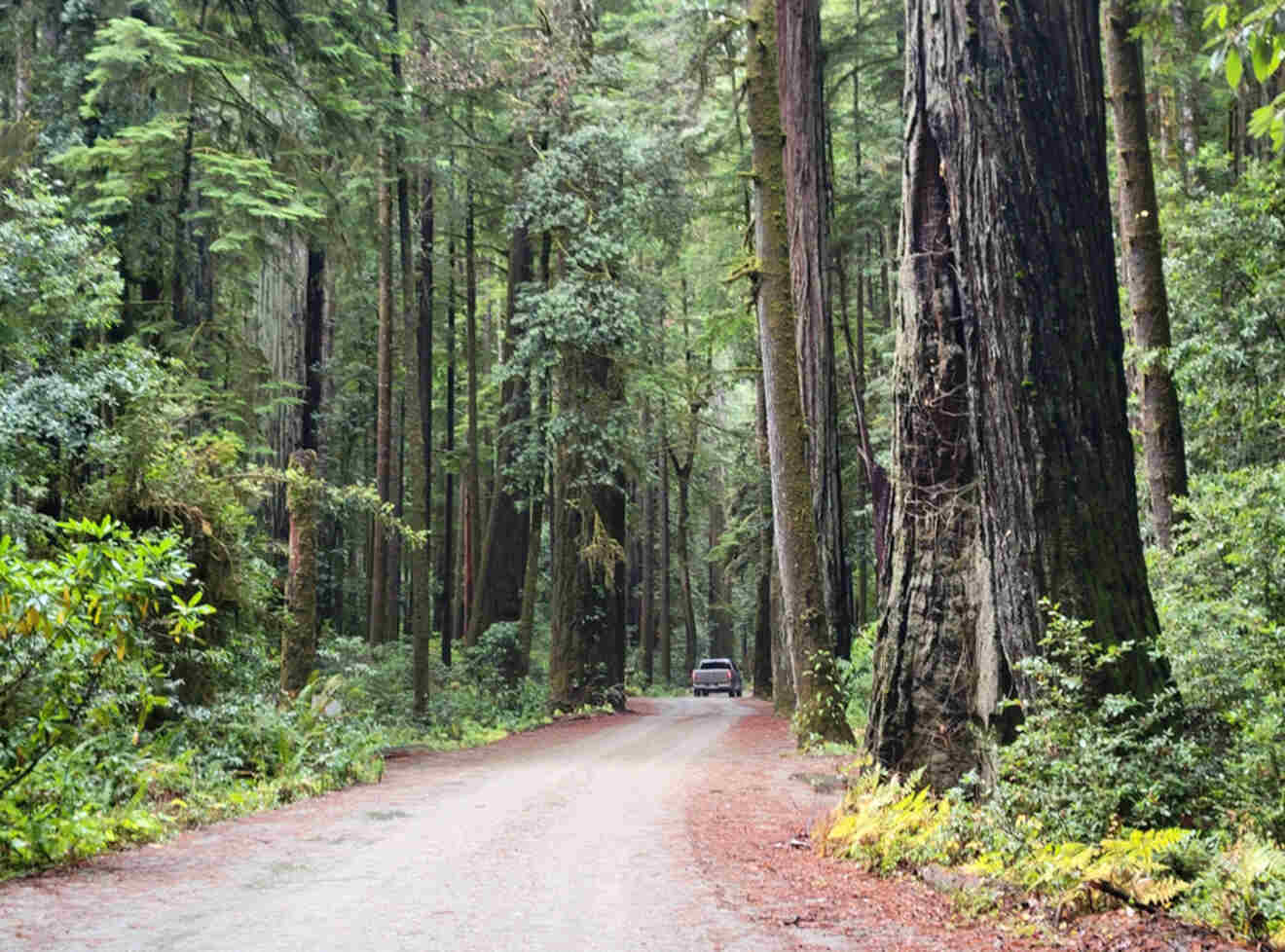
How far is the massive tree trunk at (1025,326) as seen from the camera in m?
6.99

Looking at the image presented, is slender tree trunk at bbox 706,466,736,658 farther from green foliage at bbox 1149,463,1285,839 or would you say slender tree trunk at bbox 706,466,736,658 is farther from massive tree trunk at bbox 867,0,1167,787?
massive tree trunk at bbox 867,0,1167,787

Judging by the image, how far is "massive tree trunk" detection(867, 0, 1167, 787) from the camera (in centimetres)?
699

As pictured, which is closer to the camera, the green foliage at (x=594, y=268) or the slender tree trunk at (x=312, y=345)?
the slender tree trunk at (x=312, y=345)

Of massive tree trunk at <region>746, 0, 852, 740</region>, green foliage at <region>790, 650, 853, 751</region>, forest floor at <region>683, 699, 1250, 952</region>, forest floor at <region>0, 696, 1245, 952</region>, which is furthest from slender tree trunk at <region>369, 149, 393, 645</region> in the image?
forest floor at <region>683, 699, 1250, 952</region>

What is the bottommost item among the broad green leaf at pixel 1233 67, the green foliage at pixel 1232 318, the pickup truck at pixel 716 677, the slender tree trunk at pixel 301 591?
the pickup truck at pixel 716 677

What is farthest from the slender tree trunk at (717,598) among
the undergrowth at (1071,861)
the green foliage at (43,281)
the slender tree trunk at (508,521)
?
the undergrowth at (1071,861)

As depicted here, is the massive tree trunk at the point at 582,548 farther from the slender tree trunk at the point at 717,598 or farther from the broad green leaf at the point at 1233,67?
the slender tree trunk at the point at 717,598

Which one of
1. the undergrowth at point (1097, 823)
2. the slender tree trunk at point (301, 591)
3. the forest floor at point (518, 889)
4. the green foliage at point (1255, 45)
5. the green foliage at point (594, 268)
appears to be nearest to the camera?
the green foliage at point (1255, 45)

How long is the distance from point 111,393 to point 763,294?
8.42m

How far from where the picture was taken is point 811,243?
1773 centimetres

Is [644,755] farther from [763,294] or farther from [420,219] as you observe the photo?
[420,219]

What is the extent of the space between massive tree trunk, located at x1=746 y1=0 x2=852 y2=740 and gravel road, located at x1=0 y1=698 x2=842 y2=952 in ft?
12.6

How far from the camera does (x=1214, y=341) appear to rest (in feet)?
40.8

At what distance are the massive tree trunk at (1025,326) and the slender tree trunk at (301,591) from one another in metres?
8.87
